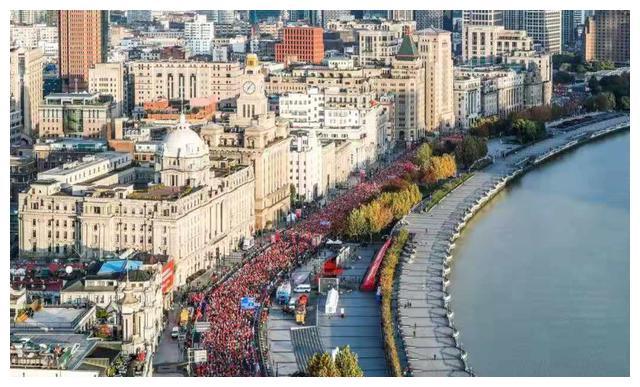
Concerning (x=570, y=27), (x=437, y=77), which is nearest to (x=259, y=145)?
(x=437, y=77)

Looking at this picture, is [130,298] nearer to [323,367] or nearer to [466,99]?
[323,367]

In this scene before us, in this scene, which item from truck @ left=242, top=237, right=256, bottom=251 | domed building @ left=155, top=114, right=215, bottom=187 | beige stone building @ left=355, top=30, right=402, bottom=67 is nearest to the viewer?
domed building @ left=155, top=114, right=215, bottom=187

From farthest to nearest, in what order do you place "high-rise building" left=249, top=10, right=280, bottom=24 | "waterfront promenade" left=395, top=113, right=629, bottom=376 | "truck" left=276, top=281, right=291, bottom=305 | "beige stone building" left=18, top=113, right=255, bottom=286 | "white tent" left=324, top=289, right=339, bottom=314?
1. "high-rise building" left=249, top=10, right=280, bottom=24
2. "beige stone building" left=18, top=113, right=255, bottom=286
3. "truck" left=276, top=281, right=291, bottom=305
4. "white tent" left=324, top=289, right=339, bottom=314
5. "waterfront promenade" left=395, top=113, right=629, bottom=376

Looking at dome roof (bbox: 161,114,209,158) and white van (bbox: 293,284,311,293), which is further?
dome roof (bbox: 161,114,209,158)

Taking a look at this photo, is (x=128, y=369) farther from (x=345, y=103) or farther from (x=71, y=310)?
(x=345, y=103)

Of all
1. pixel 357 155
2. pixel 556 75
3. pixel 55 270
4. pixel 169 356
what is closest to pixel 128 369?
pixel 169 356

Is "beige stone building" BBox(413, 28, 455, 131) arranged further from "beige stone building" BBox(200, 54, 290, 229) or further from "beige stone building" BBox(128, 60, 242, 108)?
"beige stone building" BBox(200, 54, 290, 229)

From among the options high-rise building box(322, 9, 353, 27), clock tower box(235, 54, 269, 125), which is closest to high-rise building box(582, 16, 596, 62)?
high-rise building box(322, 9, 353, 27)
